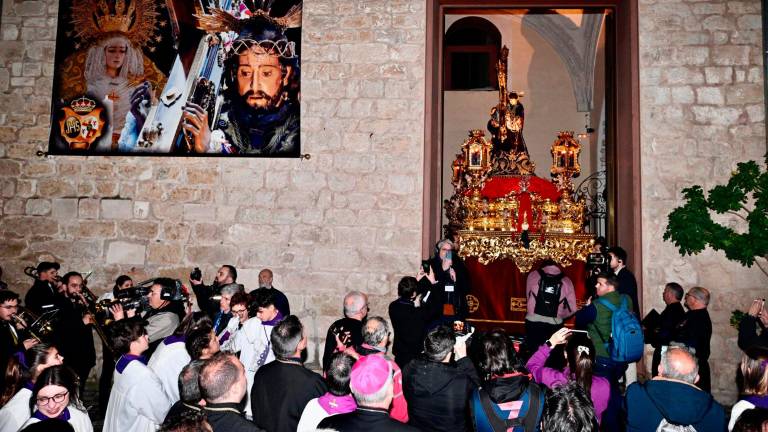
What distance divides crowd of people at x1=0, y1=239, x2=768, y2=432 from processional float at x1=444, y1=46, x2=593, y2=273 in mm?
3880

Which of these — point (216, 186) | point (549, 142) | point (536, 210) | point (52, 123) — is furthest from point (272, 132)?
point (549, 142)

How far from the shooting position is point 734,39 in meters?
7.75

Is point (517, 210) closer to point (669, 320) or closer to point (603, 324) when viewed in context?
point (669, 320)

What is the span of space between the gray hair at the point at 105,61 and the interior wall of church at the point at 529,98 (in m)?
8.47

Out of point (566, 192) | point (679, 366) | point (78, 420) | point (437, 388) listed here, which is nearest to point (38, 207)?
point (78, 420)

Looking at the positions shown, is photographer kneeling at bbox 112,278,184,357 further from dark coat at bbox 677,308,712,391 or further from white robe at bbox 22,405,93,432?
dark coat at bbox 677,308,712,391

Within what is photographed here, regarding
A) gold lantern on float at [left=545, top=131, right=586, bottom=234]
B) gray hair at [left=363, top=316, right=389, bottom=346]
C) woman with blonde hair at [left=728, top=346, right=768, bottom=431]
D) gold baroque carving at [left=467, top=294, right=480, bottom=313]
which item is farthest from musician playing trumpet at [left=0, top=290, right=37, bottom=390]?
gold lantern on float at [left=545, top=131, right=586, bottom=234]

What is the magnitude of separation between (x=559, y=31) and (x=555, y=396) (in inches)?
543

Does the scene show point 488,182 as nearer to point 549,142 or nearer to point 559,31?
point 549,142

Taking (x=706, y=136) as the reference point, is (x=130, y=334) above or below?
below

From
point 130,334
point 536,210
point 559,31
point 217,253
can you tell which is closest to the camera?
point 130,334

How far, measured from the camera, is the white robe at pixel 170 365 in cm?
413

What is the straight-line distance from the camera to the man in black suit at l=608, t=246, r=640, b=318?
664 cm

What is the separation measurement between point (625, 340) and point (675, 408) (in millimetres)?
1495
